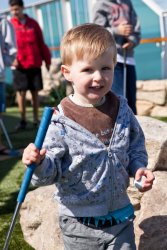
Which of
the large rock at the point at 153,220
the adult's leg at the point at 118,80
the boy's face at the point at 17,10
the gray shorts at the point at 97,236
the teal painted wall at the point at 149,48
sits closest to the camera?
the gray shorts at the point at 97,236

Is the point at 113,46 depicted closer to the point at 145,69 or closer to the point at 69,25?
the point at 145,69

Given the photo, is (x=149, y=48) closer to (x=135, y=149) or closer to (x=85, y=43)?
(x=135, y=149)

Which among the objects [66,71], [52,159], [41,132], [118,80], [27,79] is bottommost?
[27,79]

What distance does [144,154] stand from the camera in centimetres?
240

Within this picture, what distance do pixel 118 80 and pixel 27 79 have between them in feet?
9.73

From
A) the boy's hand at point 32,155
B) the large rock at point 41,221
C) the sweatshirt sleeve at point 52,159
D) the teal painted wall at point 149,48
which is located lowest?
the teal painted wall at point 149,48

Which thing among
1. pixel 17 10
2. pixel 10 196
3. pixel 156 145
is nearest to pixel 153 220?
pixel 156 145

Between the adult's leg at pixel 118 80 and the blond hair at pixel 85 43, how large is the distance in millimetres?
2668

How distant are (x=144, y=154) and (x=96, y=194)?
0.28m

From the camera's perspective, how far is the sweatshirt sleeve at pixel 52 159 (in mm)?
2131

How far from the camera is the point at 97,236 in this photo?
2289mm

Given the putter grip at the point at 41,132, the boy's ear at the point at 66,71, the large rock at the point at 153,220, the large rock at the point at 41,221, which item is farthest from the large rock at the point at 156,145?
the putter grip at the point at 41,132

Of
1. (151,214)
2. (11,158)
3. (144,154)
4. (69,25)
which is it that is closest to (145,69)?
(69,25)

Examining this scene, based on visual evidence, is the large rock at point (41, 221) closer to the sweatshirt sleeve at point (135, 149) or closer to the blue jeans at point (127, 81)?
the sweatshirt sleeve at point (135, 149)
